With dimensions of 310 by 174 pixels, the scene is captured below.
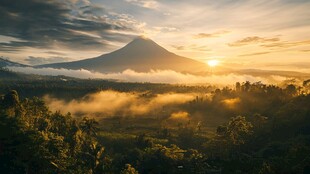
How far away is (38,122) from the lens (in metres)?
128

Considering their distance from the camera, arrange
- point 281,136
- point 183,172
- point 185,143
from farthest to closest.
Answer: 1. point 185,143
2. point 281,136
3. point 183,172

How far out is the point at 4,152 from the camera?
72.9 m

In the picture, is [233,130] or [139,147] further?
[139,147]

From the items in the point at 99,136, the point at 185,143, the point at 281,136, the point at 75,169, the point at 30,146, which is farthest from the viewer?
the point at 99,136

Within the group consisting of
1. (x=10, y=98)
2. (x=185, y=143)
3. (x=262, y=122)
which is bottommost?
(x=185, y=143)

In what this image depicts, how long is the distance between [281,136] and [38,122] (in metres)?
109

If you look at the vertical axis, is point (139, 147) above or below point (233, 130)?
below

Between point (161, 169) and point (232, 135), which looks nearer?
point (161, 169)

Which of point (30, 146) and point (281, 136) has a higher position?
point (30, 146)

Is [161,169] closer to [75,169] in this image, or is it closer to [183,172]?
[183,172]

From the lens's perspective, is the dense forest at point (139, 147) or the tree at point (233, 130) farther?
the tree at point (233, 130)

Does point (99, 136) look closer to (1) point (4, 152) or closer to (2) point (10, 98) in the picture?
(2) point (10, 98)

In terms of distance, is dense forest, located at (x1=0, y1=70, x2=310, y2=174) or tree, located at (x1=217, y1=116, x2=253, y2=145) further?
tree, located at (x1=217, y1=116, x2=253, y2=145)

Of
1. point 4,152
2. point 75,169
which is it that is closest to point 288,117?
point 75,169
